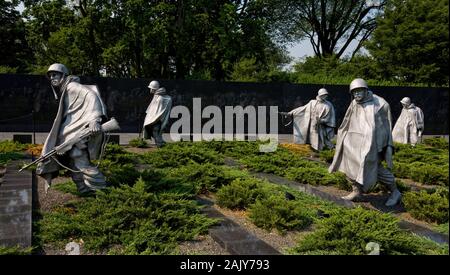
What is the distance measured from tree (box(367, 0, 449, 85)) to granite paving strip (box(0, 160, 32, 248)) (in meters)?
26.7

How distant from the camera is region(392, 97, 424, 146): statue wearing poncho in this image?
Result: 15391mm

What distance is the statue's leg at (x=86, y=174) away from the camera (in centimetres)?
641

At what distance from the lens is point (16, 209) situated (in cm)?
580

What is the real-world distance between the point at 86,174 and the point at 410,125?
1232 centimetres

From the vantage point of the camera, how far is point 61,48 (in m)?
29.7

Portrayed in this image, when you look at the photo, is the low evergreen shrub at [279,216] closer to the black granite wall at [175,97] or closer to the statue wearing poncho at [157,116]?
the statue wearing poncho at [157,116]

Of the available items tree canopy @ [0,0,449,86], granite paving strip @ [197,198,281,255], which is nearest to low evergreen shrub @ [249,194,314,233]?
granite paving strip @ [197,198,281,255]

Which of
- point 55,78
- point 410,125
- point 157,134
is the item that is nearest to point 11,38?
point 157,134

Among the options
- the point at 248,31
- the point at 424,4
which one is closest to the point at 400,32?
the point at 424,4

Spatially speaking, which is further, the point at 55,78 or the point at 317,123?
the point at 317,123

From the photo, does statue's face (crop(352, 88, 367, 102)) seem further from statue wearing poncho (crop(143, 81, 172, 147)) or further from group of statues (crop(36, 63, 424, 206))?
statue wearing poncho (crop(143, 81, 172, 147))

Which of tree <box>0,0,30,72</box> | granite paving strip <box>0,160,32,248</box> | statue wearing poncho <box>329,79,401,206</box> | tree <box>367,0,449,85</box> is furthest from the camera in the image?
tree <box>0,0,30,72</box>

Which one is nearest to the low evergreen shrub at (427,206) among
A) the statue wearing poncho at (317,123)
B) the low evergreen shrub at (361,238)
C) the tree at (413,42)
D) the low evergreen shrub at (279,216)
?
the low evergreen shrub at (361,238)

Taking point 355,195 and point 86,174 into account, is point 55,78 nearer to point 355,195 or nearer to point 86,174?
point 86,174
